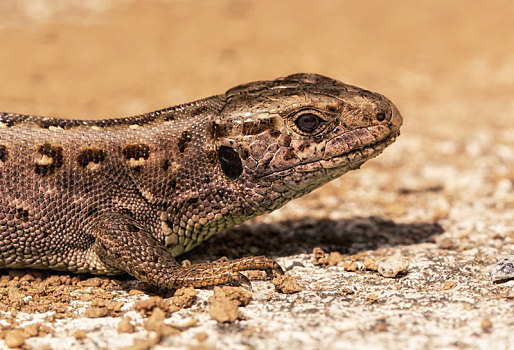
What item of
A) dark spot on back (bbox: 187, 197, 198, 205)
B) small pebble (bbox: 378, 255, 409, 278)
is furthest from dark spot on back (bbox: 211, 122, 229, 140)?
small pebble (bbox: 378, 255, 409, 278)

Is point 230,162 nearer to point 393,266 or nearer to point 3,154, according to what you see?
point 393,266

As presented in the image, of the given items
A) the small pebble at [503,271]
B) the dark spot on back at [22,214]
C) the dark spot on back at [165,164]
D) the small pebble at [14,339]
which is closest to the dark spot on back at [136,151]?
the dark spot on back at [165,164]

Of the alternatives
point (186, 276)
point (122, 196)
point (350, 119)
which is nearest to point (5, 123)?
point (122, 196)

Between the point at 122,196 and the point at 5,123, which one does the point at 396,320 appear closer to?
the point at 122,196

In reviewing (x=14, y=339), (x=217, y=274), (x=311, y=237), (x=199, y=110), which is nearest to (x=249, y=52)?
(x=311, y=237)

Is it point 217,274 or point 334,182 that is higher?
point 334,182

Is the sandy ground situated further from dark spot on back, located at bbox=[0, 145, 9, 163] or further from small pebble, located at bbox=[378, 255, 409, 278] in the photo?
dark spot on back, located at bbox=[0, 145, 9, 163]
